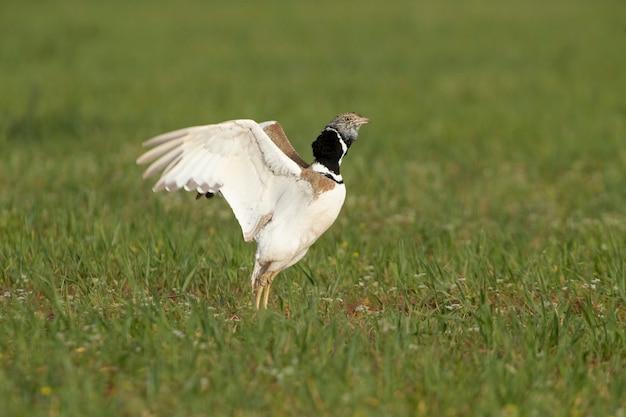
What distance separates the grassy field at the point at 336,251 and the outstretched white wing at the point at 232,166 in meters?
0.64

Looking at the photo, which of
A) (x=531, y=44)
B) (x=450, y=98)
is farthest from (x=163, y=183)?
(x=531, y=44)

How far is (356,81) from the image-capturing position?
19.6 meters

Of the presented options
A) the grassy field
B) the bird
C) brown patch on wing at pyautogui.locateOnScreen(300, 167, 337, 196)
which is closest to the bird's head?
the bird

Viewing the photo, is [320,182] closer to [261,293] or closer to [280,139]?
[280,139]

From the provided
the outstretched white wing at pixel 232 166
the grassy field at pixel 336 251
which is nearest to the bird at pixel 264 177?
the outstretched white wing at pixel 232 166

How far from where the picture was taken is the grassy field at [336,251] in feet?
16.4

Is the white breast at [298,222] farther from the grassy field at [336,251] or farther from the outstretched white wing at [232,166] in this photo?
the grassy field at [336,251]

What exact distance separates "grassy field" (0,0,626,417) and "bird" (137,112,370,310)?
1.45ft

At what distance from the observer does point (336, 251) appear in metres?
7.68

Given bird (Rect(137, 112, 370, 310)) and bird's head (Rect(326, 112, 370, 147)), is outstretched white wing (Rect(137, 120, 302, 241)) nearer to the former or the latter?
bird (Rect(137, 112, 370, 310))

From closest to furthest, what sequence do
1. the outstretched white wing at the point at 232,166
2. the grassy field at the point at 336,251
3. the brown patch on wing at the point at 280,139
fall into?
1. the grassy field at the point at 336,251
2. the outstretched white wing at the point at 232,166
3. the brown patch on wing at the point at 280,139

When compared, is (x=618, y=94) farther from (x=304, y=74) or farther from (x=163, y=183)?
(x=163, y=183)

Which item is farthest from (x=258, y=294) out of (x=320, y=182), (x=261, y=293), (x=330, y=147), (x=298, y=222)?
(x=330, y=147)

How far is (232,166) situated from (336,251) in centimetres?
151
